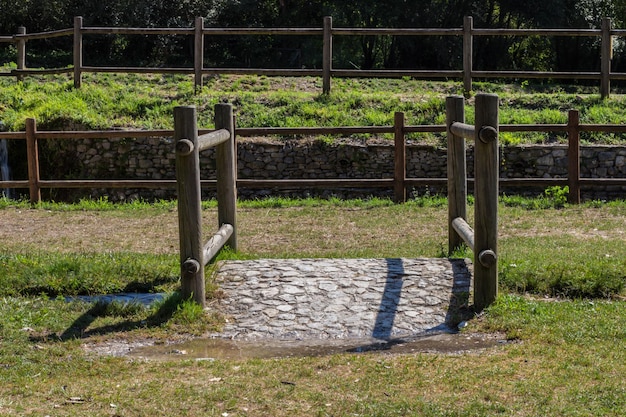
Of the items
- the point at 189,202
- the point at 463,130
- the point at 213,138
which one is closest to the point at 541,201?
the point at 463,130

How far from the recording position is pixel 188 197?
6.43 m

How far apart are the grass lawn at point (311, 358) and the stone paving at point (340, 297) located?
1.06ft

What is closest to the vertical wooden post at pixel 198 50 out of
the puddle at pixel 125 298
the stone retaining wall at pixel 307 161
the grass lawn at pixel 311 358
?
the stone retaining wall at pixel 307 161

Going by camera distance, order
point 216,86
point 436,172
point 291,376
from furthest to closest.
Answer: point 216,86 < point 436,172 < point 291,376

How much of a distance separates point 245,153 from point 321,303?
8.49 meters

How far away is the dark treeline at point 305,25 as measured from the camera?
2595cm

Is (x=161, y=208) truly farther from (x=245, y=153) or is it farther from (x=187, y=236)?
(x=187, y=236)

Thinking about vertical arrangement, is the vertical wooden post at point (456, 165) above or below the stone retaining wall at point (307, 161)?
above

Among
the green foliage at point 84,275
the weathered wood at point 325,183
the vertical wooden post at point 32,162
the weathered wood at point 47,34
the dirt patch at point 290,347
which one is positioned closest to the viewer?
the dirt patch at point 290,347

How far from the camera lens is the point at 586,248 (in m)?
8.91

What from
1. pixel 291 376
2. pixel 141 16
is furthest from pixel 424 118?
pixel 141 16

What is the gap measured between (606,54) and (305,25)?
12.9 meters

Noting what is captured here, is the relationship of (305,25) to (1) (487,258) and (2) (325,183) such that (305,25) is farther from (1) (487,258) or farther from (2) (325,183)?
(1) (487,258)

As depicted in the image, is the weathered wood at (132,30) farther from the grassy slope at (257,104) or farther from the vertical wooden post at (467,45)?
the vertical wooden post at (467,45)
